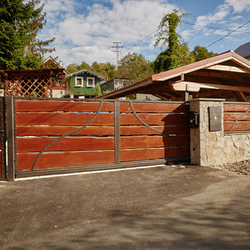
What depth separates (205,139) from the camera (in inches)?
239

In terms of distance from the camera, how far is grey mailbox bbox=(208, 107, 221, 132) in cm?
608

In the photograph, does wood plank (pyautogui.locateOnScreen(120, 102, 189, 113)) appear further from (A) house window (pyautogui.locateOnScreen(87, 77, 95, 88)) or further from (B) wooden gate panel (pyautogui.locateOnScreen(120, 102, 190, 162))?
(A) house window (pyautogui.locateOnScreen(87, 77, 95, 88))

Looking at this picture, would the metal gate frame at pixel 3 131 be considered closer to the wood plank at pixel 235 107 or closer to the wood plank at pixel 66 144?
the wood plank at pixel 66 144

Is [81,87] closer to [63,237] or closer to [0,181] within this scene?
[0,181]

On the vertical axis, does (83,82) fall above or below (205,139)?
above

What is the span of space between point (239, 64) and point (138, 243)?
7921 mm

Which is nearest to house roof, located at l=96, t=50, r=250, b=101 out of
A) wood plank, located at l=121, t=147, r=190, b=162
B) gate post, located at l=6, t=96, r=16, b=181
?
wood plank, located at l=121, t=147, r=190, b=162

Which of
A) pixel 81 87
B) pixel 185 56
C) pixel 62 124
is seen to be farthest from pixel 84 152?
pixel 81 87

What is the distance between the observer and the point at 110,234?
2557 millimetres

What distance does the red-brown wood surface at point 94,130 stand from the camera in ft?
16.3

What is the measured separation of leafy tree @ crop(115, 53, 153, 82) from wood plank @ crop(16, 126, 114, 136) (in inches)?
1458

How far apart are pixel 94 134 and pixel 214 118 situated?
11.8 feet

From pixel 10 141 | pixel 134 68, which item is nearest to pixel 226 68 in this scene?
pixel 10 141

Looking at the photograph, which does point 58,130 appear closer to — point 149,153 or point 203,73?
point 149,153
